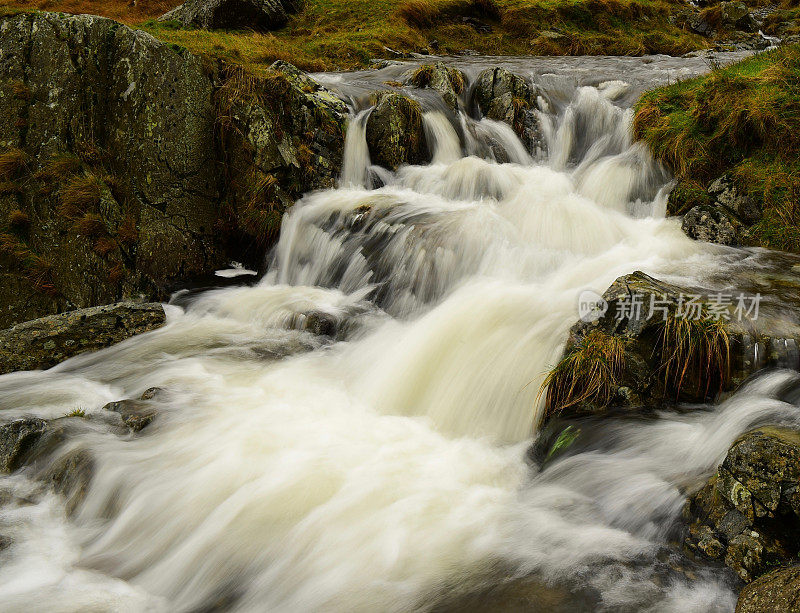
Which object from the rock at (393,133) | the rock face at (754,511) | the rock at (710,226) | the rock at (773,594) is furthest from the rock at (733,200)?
the rock at (773,594)

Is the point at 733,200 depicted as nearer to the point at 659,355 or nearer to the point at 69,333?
the point at 659,355

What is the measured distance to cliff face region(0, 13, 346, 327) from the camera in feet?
25.2

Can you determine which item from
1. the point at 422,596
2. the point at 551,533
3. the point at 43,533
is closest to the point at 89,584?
the point at 43,533

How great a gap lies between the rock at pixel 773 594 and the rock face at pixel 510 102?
9.10 meters

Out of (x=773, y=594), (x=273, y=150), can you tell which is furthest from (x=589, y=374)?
(x=273, y=150)

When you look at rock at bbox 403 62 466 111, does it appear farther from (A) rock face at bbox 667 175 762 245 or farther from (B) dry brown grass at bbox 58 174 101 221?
(B) dry brown grass at bbox 58 174 101 221

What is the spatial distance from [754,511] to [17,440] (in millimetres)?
5345

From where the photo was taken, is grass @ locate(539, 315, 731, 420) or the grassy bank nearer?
grass @ locate(539, 315, 731, 420)

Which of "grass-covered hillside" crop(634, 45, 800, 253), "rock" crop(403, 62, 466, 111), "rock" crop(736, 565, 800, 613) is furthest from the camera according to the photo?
"rock" crop(403, 62, 466, 111)

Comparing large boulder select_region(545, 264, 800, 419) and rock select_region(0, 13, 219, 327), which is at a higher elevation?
rock select_region(0, 13, 219, 327)

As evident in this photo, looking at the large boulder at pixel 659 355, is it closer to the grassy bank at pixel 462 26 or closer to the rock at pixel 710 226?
the rock at pixel 710 226

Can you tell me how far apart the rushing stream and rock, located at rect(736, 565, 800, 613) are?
22 centimetres

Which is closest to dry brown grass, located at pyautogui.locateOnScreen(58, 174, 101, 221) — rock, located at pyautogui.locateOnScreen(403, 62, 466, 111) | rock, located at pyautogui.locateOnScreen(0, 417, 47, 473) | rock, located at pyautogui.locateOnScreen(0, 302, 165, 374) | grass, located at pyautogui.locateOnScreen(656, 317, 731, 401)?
rock, located at pyautogui.locateOnScreen(0, 302, 165, 374)

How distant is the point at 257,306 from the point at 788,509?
20.6 ft
